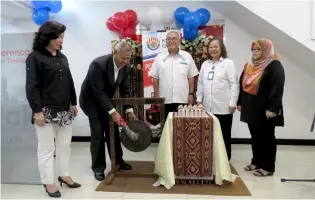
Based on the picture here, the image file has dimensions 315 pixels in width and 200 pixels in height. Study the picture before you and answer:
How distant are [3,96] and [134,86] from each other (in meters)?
2.15

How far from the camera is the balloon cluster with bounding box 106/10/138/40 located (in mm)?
4203

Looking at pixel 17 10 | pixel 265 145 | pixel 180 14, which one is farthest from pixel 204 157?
pixel 17 10

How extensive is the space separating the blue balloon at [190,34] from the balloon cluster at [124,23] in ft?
2.59

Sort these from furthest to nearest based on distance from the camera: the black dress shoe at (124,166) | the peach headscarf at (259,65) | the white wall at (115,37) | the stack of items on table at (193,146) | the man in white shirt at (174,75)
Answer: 1. the white wall at (115,37)
2. the man in white shirt at (174,75)
3. the black dress shoe at (124,166)
4. the peach headscarf at (259,65)
5. the stack of items on table at (193,146)

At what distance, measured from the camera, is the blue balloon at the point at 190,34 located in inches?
159

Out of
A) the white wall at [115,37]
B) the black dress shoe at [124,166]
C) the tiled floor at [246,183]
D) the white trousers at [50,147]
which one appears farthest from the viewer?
the white wall at [115,37]

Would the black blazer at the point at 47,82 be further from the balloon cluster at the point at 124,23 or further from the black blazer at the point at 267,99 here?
the balloon cluster at the point at 124,23

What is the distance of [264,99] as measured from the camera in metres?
2.87

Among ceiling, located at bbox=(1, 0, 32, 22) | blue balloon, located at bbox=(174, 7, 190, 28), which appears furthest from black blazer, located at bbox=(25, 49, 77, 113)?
blue balloon, located at bbox=(174, 7, 190, 28)

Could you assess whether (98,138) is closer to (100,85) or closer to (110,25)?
(100,85)

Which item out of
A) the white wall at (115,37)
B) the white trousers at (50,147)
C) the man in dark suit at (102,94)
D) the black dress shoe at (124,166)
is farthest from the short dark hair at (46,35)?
the white wall at (115,37)

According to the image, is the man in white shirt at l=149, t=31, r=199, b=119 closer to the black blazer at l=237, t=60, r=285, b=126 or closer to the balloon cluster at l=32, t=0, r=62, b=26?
the black blazer at l=237, t=60, r=285, b=126

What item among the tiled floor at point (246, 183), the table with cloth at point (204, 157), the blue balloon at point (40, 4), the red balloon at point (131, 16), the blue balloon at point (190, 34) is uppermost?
the blue balloon at point (40, 4)

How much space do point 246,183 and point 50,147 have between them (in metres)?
1.81
